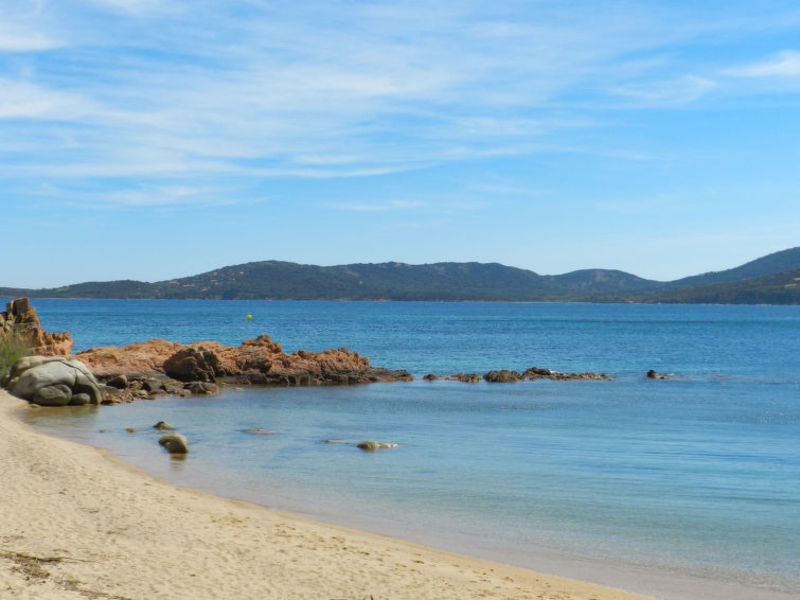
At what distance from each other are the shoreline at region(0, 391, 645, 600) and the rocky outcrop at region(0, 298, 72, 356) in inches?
1058

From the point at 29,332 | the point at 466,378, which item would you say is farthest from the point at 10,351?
the point at 466,378

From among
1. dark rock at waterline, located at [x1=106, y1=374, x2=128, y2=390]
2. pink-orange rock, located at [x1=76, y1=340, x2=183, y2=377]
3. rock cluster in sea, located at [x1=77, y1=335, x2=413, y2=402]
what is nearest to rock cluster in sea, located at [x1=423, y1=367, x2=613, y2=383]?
rock cluster in sea, located at [x1=77, y1=335, x2=413, y2=402]

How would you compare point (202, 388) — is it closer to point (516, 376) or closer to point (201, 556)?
point (516, 376)

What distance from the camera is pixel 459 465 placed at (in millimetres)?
22062

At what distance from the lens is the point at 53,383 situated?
33.4 m

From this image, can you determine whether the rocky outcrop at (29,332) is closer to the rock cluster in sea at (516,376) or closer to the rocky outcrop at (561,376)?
the rock cluster in sea at (516,376)

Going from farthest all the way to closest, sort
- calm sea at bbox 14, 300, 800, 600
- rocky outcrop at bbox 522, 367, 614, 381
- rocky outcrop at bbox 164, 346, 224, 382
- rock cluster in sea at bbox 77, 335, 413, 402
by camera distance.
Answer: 1. rocky outcrop at bbox 522, 367, 614, 381
2. rocky outcrop at bbox 164, 346, 224, 382
3. rock cluster in sea at bbox 77, 335, 413, 402
4. calm sea at bbox 14, 300, 800, 600

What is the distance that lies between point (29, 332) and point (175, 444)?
23.0m

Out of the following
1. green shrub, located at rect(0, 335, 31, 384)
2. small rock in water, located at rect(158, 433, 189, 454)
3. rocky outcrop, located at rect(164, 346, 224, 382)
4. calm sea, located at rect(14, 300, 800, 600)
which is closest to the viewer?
calm sea, located at rect(14, 300, 800, 600)

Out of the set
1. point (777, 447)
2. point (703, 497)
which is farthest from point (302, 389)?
point (703, 497)

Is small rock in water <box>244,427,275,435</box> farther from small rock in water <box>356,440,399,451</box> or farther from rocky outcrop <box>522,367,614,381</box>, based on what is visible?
rocky outcrop <box>522,367,614,381</box>

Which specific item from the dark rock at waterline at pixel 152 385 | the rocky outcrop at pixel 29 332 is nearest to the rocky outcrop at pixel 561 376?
the dark rock at waterline at pixel 152 385

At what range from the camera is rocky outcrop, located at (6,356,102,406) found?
33094 mm

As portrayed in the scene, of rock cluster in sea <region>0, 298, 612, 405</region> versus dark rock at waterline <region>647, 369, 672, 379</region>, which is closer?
rock cluster in sea <region>0, 298, 612, 405</region>
